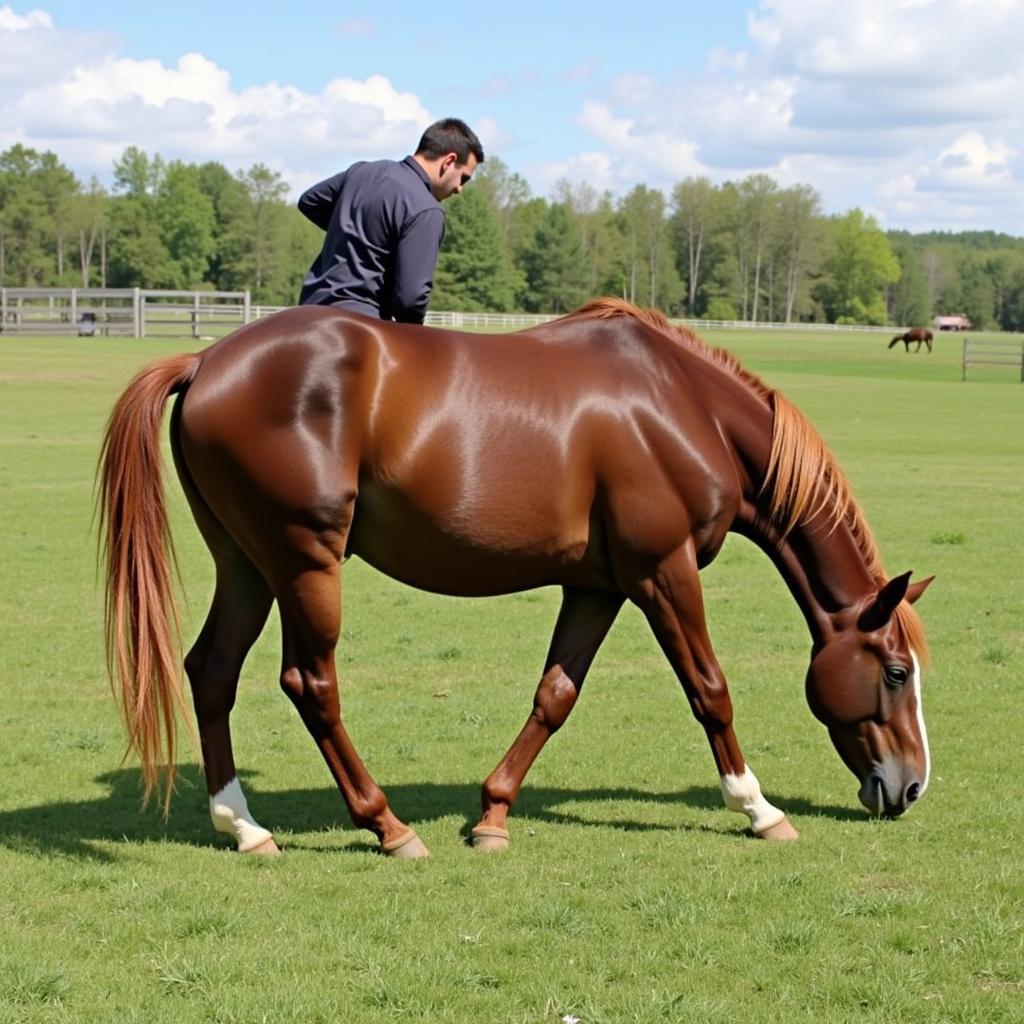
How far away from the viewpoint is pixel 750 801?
5.86m

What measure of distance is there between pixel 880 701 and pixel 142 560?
3.28 m

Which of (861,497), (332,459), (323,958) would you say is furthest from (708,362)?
(861,497)

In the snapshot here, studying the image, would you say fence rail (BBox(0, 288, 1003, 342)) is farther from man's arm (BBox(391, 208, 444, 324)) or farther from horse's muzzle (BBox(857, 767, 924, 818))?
horse's muzzle (BBox(857, 767, 924, 818))

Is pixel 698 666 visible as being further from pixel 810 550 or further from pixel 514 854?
pixel 514 854

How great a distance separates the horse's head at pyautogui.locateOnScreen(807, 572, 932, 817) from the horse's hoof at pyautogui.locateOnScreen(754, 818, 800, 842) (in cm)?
45

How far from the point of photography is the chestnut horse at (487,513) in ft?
17.9

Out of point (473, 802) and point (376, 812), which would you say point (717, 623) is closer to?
point (473, 802)

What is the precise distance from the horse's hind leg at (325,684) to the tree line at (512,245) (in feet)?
329

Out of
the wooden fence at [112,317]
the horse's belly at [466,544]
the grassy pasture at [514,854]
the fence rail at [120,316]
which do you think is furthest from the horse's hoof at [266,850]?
the wooden fence at [112,317]

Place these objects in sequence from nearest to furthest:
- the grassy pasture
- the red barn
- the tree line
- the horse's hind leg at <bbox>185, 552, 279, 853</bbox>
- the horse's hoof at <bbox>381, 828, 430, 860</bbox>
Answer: the grassy pasture → the horse's hoof at <bbox>381, 828, 430, 860</bbox> → the horse's hind leg at <bbox>185, 552, 279, 853</bbox> → the tree line → the red barn

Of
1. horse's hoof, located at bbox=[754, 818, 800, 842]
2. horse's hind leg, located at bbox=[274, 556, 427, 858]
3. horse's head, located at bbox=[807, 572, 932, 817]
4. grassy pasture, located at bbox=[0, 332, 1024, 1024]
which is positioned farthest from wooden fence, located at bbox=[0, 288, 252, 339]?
horse's hoof, located at bbox=[754, 818, 800, 842]

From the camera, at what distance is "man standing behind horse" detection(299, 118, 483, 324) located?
6070mm

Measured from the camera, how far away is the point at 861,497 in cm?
1839

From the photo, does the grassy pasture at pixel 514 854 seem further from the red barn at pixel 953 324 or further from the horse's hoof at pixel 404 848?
the red barn at pixel 953 324
